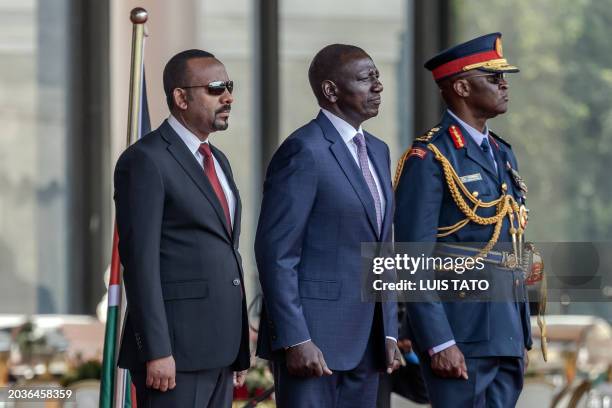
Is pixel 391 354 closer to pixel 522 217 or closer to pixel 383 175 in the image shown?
pixel 383 175

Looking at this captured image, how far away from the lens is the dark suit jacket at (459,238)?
13.8ft

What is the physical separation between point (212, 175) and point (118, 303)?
0.73 meters

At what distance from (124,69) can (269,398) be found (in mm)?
4067

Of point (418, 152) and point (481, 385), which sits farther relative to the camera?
point (418, 152)

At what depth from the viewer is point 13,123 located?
9.06 m

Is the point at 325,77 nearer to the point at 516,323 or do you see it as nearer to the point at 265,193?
the point at 265,193

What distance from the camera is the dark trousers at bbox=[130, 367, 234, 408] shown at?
373 cm

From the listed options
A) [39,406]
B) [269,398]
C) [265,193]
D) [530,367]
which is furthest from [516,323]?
[530,367]

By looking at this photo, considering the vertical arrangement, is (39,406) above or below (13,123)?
below

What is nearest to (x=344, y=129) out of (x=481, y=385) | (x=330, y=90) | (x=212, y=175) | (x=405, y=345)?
(x=330, y=90)

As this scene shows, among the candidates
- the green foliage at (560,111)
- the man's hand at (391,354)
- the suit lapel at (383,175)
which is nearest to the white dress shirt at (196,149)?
the suit lapel at (383,175)

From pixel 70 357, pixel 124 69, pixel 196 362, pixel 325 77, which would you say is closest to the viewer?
pixel 196 362

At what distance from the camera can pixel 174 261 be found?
12.5 ft

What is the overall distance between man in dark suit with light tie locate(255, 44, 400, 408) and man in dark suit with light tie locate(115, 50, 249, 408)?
0.37 feet
